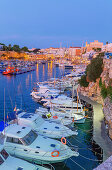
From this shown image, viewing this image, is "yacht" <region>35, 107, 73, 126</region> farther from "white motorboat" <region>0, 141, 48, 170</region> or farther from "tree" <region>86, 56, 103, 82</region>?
"tree" <region>86, 56, 103, 82</region>

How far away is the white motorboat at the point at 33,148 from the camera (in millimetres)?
12633

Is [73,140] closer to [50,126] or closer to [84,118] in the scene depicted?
[50,126]

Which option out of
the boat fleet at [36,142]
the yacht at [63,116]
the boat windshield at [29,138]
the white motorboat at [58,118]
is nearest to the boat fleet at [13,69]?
the yacht at [63,116]

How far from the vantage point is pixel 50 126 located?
1781cm

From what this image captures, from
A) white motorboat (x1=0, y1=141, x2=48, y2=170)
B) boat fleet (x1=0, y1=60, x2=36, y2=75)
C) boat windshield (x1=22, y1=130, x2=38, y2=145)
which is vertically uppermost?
boat fleet (x1=0, y1=60, x2=36, y2=75)

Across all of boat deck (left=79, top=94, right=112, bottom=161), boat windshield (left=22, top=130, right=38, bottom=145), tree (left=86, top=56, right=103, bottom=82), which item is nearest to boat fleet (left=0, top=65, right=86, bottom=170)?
boat windshield (left=22, top=130, right=38, bottom=145)

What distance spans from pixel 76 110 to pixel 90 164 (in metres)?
9.71

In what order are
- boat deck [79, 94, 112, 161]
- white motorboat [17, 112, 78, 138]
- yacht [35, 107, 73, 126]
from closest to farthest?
boat deck [79, 94, 112, 161] → white motorboat [17, 112, 78, 138] → yacht [35, 107, 73, 126]

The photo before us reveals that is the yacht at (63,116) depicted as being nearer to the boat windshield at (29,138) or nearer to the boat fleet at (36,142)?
the boat fleet at (36,142)

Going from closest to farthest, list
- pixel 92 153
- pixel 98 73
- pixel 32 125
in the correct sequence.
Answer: pixel 92 153 → pixel 32 125 → pixel 98 73

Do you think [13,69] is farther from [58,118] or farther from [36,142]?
[36,142]

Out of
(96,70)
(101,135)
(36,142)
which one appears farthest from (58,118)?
(96,70)

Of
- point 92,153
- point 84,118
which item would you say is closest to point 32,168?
point 92,153

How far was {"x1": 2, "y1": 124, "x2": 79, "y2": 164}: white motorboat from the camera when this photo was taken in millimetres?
12633
